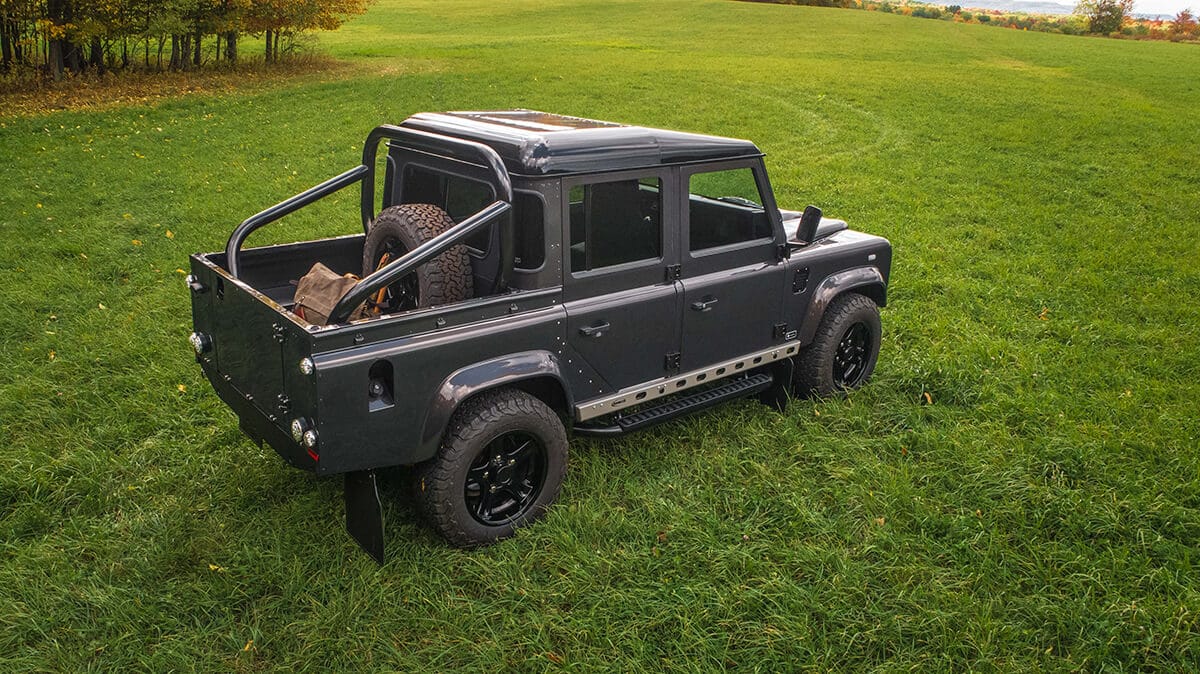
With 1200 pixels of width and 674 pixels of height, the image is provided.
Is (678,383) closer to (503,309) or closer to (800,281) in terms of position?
(800,281)

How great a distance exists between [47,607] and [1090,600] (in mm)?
4763

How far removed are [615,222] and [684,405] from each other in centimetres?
119

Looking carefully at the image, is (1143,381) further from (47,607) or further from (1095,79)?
(1095,79)

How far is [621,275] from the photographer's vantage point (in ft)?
15.7

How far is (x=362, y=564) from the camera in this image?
4.27 metres

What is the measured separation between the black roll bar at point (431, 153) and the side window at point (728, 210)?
4.44 ft

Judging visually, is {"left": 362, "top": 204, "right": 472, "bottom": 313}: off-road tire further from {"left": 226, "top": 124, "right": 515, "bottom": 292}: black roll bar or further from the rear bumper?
the rear bumper

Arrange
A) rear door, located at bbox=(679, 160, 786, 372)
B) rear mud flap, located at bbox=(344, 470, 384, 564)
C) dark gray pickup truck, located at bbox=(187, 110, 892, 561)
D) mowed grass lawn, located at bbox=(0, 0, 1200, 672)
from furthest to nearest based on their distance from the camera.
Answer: rear door, located at bbox=(679, 160, 786, 372)
rear mud flap, located at bbox=(344, 470, 384, 564)
dark gray pickup truck, located at bbox=(187, 110, 892, 561)
mowed grass lawn, located at bbox=(0, 0, 1200, 672)

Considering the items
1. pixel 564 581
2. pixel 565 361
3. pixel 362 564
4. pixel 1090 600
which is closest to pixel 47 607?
pixel 362 564

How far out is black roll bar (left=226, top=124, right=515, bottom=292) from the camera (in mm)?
4250

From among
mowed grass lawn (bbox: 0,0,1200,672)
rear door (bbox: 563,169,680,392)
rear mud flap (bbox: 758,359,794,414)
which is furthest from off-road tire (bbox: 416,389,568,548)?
rear mud flap (bbox: 758,359,794,414)

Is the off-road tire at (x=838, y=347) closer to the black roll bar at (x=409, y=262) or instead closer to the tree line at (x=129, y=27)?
the black roll bar at (x=409, y=262)

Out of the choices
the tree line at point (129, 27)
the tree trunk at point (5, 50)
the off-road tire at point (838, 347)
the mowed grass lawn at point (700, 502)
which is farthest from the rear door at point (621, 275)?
the tree trunk at point (5, 50)

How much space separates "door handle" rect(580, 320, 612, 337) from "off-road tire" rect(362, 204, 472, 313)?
0.62 metres
